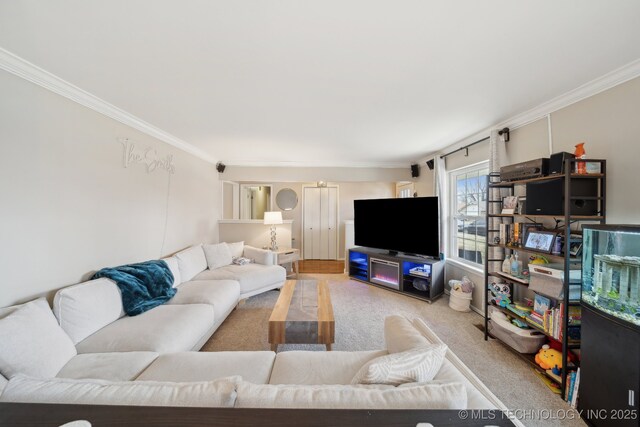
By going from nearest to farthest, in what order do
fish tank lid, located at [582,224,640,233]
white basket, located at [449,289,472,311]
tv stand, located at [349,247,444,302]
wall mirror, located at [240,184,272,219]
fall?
fish tank lid, located at [582,224,640,233] < white basket, located at [449,289,472,311] < tv stand, located at [349,247,444,302] < wall mirror, located at [240,184,272,219]

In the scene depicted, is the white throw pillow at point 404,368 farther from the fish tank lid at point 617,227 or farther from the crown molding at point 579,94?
the crown molding at point 579,94

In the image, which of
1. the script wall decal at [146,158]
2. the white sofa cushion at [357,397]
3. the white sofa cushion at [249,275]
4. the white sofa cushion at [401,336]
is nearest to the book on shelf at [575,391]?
the white sofa cushion at [401,336]

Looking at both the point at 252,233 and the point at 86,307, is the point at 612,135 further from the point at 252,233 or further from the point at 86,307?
the point at 252,233

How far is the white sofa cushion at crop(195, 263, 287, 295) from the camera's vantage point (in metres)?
3.03

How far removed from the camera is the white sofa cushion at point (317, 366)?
1257 mm

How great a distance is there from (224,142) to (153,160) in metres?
0.93

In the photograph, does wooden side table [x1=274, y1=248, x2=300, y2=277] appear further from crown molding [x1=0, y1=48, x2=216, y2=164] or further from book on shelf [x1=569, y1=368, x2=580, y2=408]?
book on shelf [x1=569, y1=368, x2=580, y2=408]

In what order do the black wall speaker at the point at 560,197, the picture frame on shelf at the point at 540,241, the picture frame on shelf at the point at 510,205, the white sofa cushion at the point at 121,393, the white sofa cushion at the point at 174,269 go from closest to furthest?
the white sofa cushion at the point at 121,393 < the black wall speaker at the point at 560,197 < the picture frame on shelf at the point at 540,241 < the picture frame on shelf at the point at 510,205 < the white sofa cushion at the point at 174,269

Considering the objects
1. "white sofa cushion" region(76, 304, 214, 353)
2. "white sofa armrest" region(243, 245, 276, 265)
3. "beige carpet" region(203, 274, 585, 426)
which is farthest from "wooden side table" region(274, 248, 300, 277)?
"white sofa cushion" region(76, 304, 214, 353)

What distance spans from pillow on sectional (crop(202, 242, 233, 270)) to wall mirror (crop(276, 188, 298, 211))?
257cm

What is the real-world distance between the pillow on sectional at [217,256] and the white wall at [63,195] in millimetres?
665

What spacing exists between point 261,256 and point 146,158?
2066 millimetres

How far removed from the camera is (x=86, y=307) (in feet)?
5.46

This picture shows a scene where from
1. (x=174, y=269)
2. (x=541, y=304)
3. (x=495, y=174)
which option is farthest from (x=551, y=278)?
(x=174, y=269)
